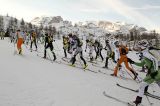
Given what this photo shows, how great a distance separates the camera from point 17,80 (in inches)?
371

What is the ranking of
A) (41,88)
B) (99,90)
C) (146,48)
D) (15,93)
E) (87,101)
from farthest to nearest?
1. (99,90)
2. (146,48)
3. (41,88)
4. (87,101)
5. (15,93)

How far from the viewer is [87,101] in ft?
27.5

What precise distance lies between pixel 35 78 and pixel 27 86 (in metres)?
1.59

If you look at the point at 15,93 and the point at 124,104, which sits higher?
the point at 15,93

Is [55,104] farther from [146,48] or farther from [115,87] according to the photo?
[115,87]

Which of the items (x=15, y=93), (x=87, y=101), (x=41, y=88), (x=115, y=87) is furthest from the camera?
(x=115, y=87)

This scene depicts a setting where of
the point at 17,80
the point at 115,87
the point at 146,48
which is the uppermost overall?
the point at 146,48

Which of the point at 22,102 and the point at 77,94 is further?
the point at 77,94

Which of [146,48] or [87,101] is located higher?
[146,48]

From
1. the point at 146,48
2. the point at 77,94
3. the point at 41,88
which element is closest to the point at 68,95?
the point at 77,94

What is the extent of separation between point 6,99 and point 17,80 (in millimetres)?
2407

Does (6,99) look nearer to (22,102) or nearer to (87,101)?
(22,102)

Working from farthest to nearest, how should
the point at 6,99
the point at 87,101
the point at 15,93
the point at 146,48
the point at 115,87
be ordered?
1. the point at 115,87
2. the point at 146,48
3. the point at 87,101
4. the point at 15,93
5. the point at 6,99

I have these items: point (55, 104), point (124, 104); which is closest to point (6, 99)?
point (55, 104)
